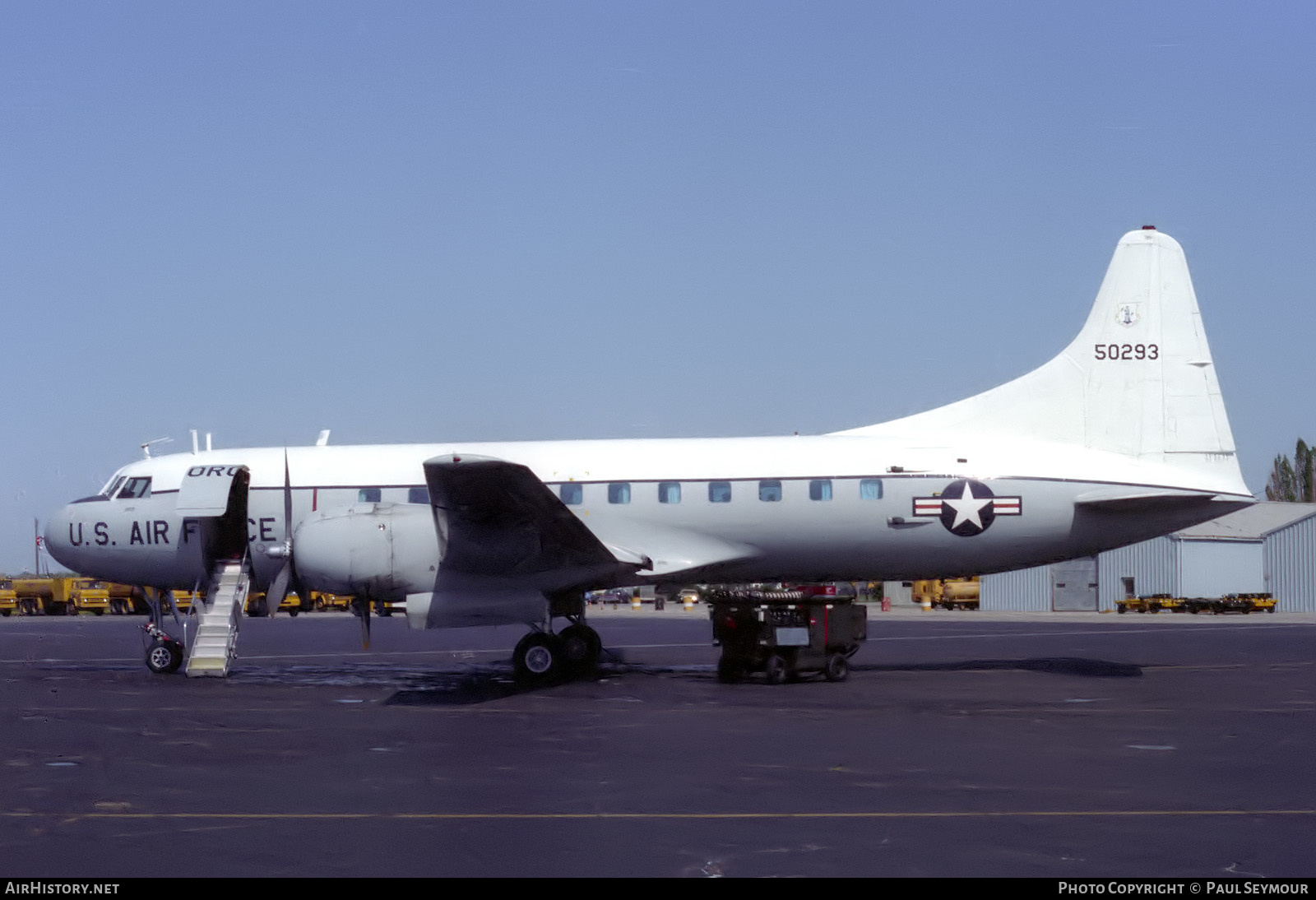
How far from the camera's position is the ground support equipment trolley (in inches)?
796

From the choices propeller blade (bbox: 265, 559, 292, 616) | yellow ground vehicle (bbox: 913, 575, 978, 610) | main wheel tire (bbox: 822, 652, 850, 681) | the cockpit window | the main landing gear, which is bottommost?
yellow ground vehicle (bbox: 913, 575, 978, 610)

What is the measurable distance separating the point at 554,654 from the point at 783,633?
12.2 feet

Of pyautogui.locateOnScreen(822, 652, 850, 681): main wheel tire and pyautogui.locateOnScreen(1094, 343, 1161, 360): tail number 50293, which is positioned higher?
pyautogui.locateOnScreen(1094, 343, 1161, 360): tail number 50293

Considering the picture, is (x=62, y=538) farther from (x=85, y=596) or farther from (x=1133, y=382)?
(x=85, y=596)

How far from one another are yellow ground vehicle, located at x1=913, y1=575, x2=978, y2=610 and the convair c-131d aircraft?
42299 millimetres

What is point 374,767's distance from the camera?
38.6ft

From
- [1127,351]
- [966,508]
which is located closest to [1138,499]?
[966,508]

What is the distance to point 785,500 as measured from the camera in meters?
21.4

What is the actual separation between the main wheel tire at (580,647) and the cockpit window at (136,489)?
28.1 feet

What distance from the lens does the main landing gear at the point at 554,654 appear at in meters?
20.1

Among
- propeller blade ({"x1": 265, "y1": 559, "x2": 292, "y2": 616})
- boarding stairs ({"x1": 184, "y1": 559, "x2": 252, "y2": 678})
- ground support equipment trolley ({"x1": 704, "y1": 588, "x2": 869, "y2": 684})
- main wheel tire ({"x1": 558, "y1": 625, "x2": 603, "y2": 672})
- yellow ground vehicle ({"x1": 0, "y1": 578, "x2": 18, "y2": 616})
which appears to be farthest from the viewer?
yellow ground vehicle ({"x1": 0, "y1": 578, "x2": 18, "y2": 616})

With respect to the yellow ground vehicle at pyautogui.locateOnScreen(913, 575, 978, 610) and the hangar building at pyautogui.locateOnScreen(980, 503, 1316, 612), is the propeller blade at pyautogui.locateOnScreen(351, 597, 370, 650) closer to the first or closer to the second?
the hangar building at pyautogui.locateOnScreen(980, 503, 1316, 612)

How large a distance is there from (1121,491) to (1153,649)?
8.33 metres

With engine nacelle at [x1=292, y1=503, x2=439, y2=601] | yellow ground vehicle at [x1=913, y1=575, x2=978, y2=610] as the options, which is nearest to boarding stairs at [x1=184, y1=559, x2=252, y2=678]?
engine nacelle at [x1=292, y1=503, x2=439, y2=601]
